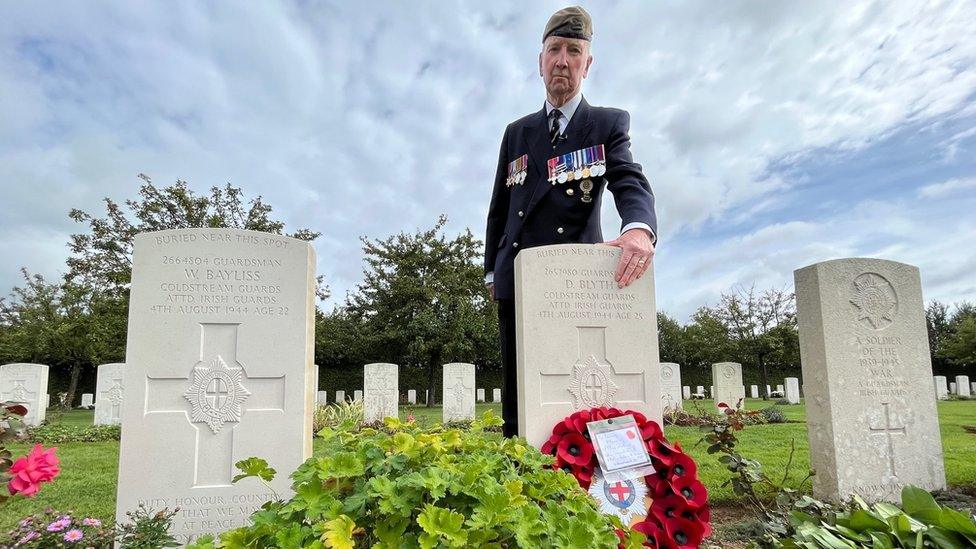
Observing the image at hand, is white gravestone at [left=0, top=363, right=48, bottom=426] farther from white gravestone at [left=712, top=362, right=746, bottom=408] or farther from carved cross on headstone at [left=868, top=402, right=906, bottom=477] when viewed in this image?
white gravestone at [left=712, top=362, right=746, bottom=408]

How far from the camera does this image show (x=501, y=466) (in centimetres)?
164

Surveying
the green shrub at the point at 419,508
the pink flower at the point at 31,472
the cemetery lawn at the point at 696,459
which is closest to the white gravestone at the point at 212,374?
the cemetery lawn at the point at 696,459

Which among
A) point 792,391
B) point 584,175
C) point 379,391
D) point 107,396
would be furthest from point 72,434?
point 792,391

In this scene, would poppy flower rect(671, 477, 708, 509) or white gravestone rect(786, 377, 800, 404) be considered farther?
white gravestone rect(786, 377, 800, 404)

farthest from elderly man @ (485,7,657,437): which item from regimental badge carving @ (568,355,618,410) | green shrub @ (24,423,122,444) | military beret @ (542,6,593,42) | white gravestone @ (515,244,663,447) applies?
green shrub @ (24,423,122,444)

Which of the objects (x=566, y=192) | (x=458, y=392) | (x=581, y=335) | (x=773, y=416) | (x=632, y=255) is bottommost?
(x=773, y=416)

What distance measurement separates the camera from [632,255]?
3.12 meters

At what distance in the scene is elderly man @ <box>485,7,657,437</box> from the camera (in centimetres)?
318

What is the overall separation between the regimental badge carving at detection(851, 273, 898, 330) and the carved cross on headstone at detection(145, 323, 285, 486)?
4.61 metres

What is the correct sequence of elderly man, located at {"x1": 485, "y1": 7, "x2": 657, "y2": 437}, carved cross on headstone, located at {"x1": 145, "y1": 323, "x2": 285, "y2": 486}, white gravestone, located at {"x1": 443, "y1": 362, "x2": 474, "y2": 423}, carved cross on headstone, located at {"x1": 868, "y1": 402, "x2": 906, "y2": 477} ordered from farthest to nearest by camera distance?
white gravestone, located at {"x1": 443, "y1": 362, "x2": 474, "y2": 423}, carved cross on headstone, located at {"x1": 868, "y1": 402, "x2": 906, "y2": 477}, carved cross on headstone, located at {"x1": 145, "y1": 323, "x2": 285, "y2": 486}, elderly man, located at {"x1": 485, "y1": 7, "x2": 657, "y2": 437}

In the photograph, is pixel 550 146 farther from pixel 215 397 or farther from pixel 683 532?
pixel 215 397

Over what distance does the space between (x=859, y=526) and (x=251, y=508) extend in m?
3.11

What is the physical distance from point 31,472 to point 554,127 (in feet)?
10.1

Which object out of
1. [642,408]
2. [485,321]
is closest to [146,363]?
[642,408]
